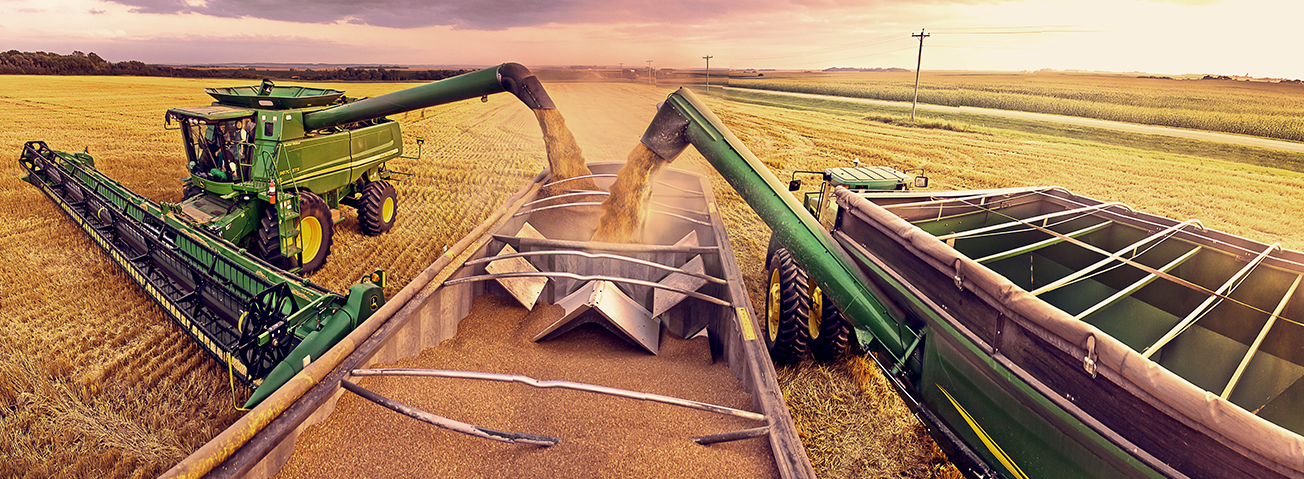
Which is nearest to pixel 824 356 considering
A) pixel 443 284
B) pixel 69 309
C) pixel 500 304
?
pixel 500 304

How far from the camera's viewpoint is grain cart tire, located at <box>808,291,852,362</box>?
14.5 feet

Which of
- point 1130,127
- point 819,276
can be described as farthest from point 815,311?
point 1130,127

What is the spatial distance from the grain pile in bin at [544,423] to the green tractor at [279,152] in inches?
134

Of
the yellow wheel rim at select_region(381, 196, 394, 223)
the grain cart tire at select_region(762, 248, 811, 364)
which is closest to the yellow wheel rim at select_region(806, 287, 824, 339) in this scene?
the grain cart tire at select_region(762, 248, 811, 364)

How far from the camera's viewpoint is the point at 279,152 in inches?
251

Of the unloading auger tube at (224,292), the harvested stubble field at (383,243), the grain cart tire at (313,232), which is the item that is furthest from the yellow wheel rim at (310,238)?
the unloading auger tube at (224,292)

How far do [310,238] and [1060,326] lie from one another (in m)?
7.27

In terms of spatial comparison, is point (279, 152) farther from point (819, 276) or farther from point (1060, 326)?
point (1060, 326)

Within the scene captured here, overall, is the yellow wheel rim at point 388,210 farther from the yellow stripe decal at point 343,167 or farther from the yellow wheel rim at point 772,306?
the yellow wheel rim at point 772,306

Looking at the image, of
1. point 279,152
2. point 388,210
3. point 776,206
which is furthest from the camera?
point 388,210

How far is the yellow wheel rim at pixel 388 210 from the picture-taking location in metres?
8.48

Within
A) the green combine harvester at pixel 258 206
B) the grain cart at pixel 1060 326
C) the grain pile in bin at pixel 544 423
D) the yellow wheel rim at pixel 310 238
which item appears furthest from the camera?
the yellow wheel rim at pixel 310 238

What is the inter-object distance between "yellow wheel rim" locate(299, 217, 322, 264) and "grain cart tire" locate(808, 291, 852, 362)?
569cm

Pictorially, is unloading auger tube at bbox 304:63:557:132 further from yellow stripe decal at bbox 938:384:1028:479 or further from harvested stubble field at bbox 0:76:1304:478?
yellow stripe decal at bbox 938:384:1028:479
